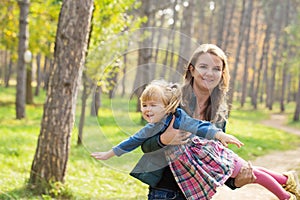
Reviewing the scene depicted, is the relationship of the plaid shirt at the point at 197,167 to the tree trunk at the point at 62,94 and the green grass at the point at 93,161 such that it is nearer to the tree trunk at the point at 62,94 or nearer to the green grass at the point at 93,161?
the green grass at the point at 93,161

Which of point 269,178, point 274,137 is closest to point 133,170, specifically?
point 269,178

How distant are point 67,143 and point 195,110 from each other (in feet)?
11.6

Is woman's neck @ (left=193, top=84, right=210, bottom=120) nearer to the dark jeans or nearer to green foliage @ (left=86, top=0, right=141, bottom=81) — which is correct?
the dark jeans

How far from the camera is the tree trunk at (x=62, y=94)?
21.4 ft

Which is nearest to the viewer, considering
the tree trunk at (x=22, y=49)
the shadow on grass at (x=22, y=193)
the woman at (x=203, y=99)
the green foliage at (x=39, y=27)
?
the woman at (x=203, y=99)

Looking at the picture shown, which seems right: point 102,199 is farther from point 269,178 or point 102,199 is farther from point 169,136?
point 169,136

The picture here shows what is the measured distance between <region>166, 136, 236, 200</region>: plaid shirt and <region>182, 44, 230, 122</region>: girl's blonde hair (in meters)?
0.38

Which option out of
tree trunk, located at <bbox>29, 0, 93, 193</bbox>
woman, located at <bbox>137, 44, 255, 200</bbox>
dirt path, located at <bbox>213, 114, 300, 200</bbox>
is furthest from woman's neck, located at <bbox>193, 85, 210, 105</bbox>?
tree trunk, located at <bbox>29, 0, 93, 193</bbox>

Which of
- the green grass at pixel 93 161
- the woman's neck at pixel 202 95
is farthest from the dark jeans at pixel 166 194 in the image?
the woman's neck at pixel 202 95

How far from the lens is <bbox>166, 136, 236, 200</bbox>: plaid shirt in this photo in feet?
11.5

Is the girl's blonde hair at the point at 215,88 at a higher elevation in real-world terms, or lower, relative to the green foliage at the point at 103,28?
lower

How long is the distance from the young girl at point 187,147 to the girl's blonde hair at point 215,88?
1.08 ft

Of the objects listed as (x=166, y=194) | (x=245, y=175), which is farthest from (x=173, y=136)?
(x=245, y=175)

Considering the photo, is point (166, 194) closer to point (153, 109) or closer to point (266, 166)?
point (153, 109)
